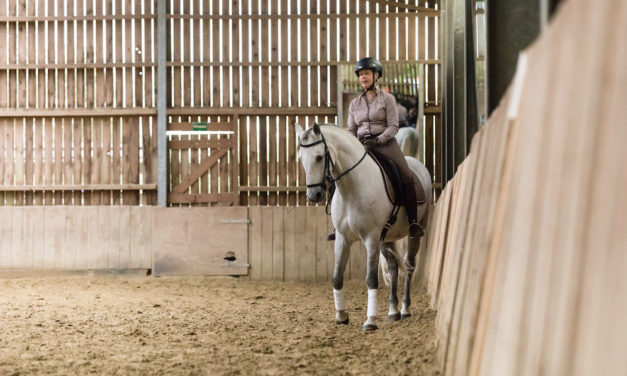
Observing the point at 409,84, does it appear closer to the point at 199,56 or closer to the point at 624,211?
the point at 199,56

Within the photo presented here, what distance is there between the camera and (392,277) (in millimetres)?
7266

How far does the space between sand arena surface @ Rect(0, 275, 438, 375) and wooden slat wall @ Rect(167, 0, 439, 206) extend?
321cm

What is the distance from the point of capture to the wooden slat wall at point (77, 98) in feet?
43.7

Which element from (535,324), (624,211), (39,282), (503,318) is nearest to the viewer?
(624,211)

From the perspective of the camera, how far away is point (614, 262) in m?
1.57

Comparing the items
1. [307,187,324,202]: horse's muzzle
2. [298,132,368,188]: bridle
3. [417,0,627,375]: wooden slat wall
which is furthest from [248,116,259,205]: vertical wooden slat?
[417,0,627,375]: wooden slat wall

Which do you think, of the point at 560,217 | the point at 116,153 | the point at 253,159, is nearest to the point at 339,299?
the point at 560,217

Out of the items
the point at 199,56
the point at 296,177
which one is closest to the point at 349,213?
the point at 296,177

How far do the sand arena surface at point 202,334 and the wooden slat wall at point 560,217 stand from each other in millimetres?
1530

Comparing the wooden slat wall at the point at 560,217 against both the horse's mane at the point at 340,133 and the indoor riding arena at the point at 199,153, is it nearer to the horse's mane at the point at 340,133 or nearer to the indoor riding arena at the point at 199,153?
the horse's mane at the point at 340,133

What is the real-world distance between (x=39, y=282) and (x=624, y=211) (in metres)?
11.3

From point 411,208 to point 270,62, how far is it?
264 inches

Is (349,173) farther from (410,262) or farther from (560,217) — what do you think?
(560,217)

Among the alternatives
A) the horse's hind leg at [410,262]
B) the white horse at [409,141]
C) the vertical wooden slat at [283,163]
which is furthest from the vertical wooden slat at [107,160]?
the horse's hind leg at [410,262]
